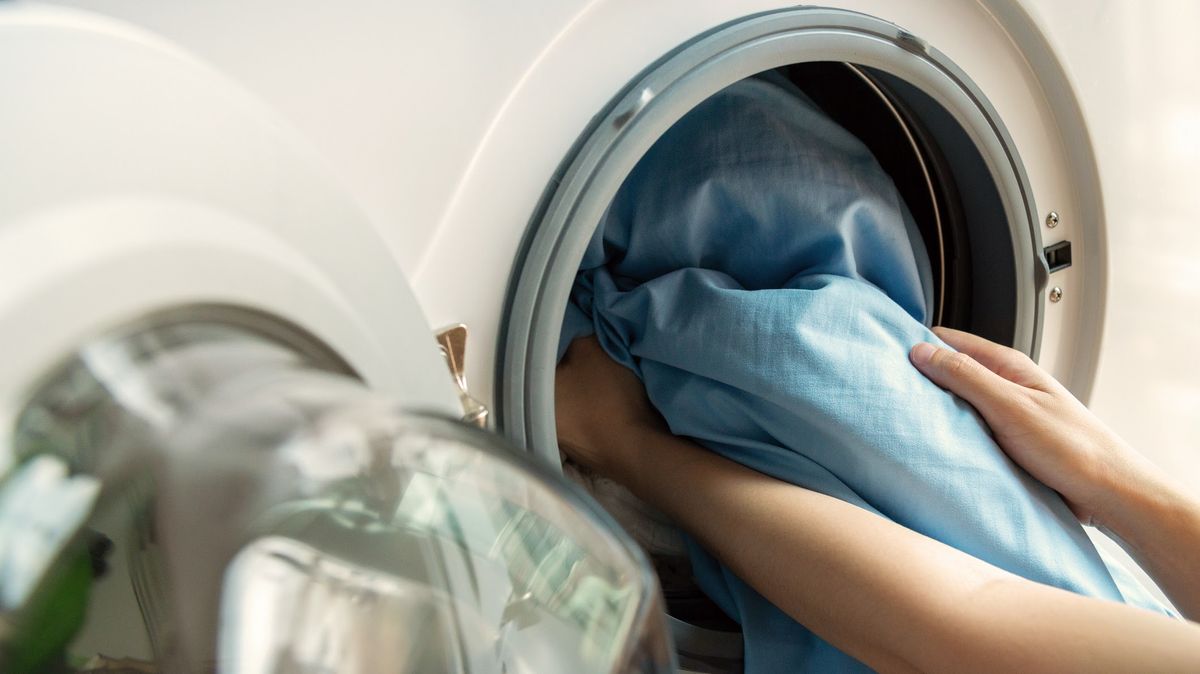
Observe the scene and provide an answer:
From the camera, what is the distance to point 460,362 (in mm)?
451

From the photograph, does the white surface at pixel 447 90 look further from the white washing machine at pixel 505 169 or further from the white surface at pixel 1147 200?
the white surface at pixel 1147 200

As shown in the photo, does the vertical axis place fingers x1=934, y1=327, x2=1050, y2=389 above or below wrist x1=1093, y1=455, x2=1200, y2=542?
above

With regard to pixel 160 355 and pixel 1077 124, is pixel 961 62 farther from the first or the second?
pixel 160 355

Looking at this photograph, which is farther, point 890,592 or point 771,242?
point 771,242

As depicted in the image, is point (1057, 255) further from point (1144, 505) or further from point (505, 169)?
point (505, 169)

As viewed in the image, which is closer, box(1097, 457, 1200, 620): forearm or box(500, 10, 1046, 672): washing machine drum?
box(500, 10, 1046, 672): washing machine drum

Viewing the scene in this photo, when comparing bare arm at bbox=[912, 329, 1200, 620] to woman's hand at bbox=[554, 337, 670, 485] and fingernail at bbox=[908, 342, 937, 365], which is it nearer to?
fingernail at bbox=[908, 342, 937, 365]

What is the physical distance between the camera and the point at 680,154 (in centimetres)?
69

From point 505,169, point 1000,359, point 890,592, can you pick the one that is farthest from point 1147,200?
point 505,169

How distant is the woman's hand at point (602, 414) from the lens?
0.69 meters

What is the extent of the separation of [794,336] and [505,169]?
0.25m

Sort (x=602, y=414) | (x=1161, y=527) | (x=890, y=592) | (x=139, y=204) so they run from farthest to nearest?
(x=602, y=414), (x=1161, y=527), (x=890, y=592), (x=139, y=204)

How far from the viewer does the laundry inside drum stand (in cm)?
67

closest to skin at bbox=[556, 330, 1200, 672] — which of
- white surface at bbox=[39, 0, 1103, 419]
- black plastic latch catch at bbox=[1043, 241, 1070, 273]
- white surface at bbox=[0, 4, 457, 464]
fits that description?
black plastic latch catch at bbox=[1043, 241, 1070, 273]
